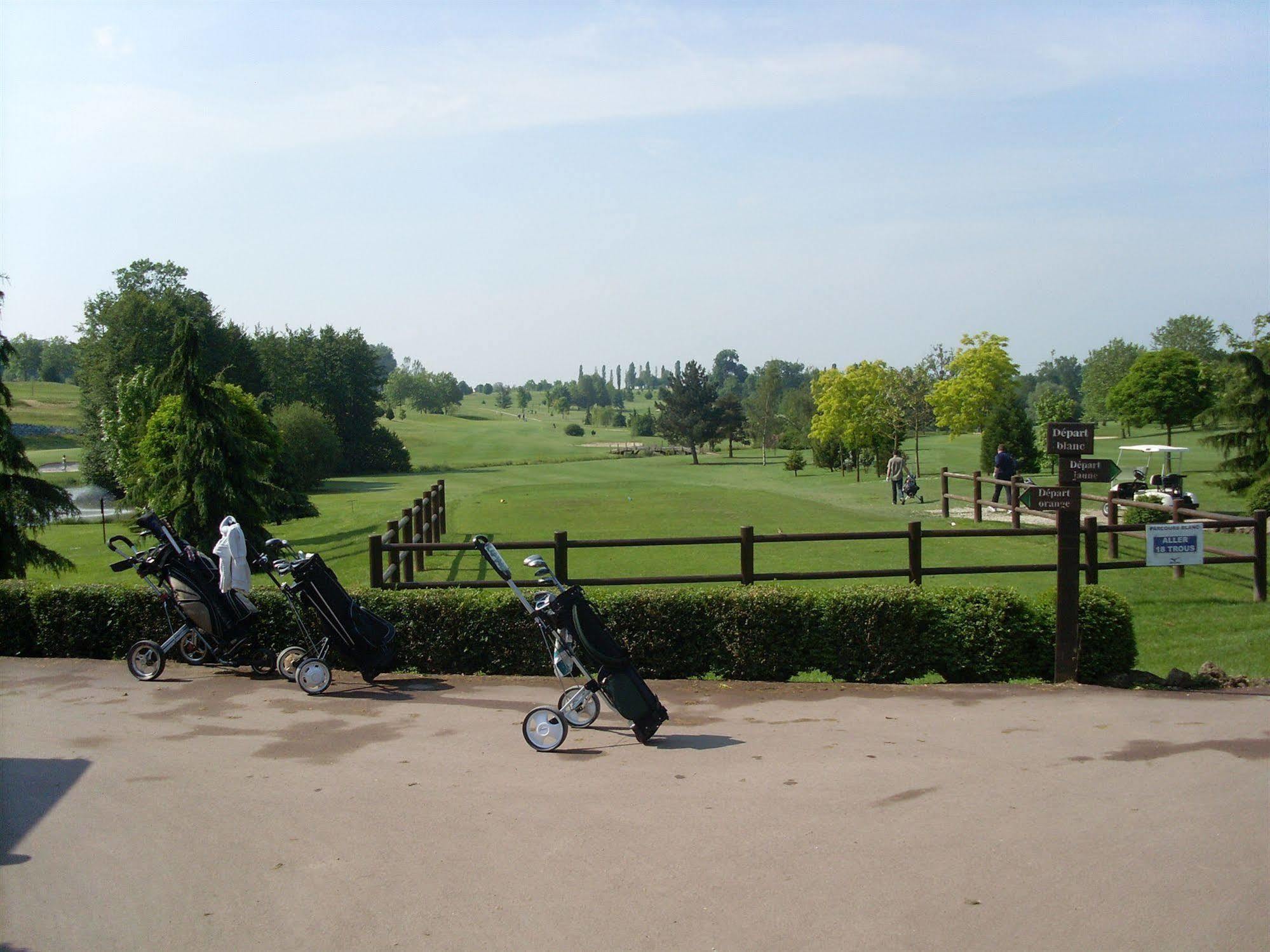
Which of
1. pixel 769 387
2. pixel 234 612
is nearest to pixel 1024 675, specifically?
pixel 234 612

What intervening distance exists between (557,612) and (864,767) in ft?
8.03

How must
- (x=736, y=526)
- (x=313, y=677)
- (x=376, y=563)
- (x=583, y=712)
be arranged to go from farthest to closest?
1. (x=736, y=526)
2. (x=376, y=563)
3. (x=313, y=677)
4. (x=583, y=712)

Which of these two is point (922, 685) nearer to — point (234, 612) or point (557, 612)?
point (557, 612)

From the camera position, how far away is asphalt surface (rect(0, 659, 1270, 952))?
488cm

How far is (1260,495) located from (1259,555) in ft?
38.1

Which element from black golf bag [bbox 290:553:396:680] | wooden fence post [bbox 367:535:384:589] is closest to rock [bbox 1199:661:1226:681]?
black golf bag [bbox 290:553:396:680]

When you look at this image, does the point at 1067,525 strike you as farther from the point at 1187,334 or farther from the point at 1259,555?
the point at 1187,334

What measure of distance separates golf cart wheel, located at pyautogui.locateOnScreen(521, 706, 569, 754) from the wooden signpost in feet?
16.4

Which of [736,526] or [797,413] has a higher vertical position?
[797,413]

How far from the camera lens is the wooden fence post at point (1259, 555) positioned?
46.3 ft

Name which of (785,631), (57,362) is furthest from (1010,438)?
(57,362)

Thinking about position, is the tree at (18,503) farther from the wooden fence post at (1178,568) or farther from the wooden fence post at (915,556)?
the wooden fence post at (1178,568)

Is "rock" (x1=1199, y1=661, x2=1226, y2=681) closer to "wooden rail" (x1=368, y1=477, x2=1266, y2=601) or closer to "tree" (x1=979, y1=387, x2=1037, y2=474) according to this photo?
"wooden rail" (x1=368, y1=477, x2=1266, y2=601)

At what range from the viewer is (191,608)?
10.3 metres
